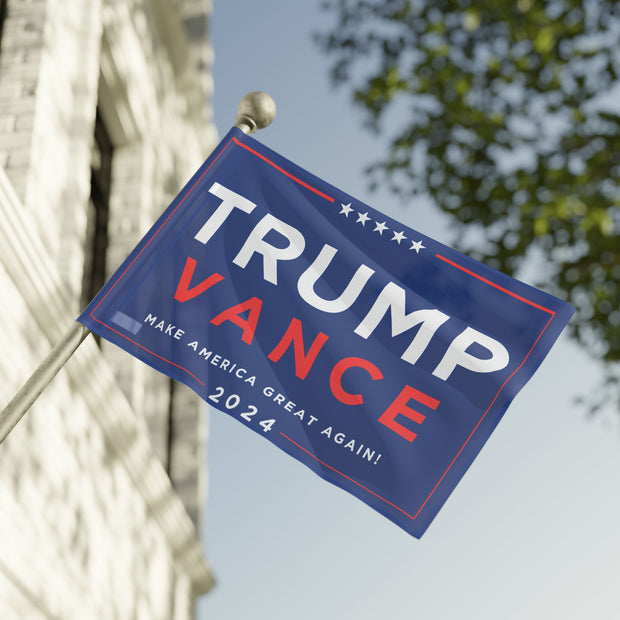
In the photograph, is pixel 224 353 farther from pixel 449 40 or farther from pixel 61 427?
pixel 449 40

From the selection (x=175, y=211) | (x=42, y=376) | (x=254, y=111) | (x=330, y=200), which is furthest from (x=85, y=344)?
(x=42, y=376)

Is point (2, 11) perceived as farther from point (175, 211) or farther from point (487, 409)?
point (487, 409)

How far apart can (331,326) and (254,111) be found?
113cm

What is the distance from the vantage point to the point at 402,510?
337 centimetres

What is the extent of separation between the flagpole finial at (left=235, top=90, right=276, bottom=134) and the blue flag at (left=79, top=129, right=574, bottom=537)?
0.20m

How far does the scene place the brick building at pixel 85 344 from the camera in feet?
15.9

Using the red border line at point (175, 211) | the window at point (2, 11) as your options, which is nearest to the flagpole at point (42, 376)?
the red border line at point (175, 211)

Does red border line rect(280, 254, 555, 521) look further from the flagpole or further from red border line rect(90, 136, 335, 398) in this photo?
the flagpole

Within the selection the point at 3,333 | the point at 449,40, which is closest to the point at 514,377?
the point at 3,333

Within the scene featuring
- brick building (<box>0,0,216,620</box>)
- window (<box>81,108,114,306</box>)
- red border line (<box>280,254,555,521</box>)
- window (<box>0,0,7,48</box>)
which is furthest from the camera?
window (<box>81,108,114,306</box>)

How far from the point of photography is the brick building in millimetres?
4844

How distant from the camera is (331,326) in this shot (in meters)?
3.64

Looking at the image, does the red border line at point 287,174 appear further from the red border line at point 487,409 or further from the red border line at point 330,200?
the red border line at point 487,409

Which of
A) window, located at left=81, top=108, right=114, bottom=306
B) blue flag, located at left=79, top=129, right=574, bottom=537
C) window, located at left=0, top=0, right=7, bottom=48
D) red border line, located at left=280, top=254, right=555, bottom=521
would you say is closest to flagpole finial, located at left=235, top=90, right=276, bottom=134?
blue flag, located at left=79, top=129, right=574, bottom=537
